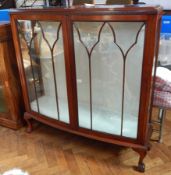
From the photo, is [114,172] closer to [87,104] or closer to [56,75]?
[87,104]

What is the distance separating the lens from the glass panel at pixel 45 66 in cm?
139

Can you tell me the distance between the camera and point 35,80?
5.45ft

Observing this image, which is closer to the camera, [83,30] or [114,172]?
[83,30]

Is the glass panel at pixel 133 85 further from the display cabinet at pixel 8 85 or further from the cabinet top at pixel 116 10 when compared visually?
the display cabinet at pixel 8 85

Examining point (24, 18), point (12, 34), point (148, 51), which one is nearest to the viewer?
point (148, 51)

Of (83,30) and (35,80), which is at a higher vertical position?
(83,30)

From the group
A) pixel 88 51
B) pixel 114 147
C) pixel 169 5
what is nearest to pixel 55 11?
pixel 88 51

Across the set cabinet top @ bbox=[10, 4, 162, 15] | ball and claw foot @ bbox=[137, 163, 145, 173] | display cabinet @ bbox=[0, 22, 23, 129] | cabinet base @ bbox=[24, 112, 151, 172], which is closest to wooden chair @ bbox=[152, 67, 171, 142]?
cabinet base @ bbox=[24, 112, 151, 172]

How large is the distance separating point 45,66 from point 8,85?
41 cm

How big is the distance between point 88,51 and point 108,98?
0.34 metres

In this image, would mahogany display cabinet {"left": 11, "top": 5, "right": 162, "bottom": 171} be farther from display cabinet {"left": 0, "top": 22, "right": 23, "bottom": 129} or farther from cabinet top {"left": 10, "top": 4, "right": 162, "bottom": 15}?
display cabinet {"left": 0, "top": 22, "right": 23, "bottom": 129}

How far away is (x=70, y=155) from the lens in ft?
5.21

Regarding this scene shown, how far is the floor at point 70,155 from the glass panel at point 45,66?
244 millimetres

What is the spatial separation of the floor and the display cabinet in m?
0.14
